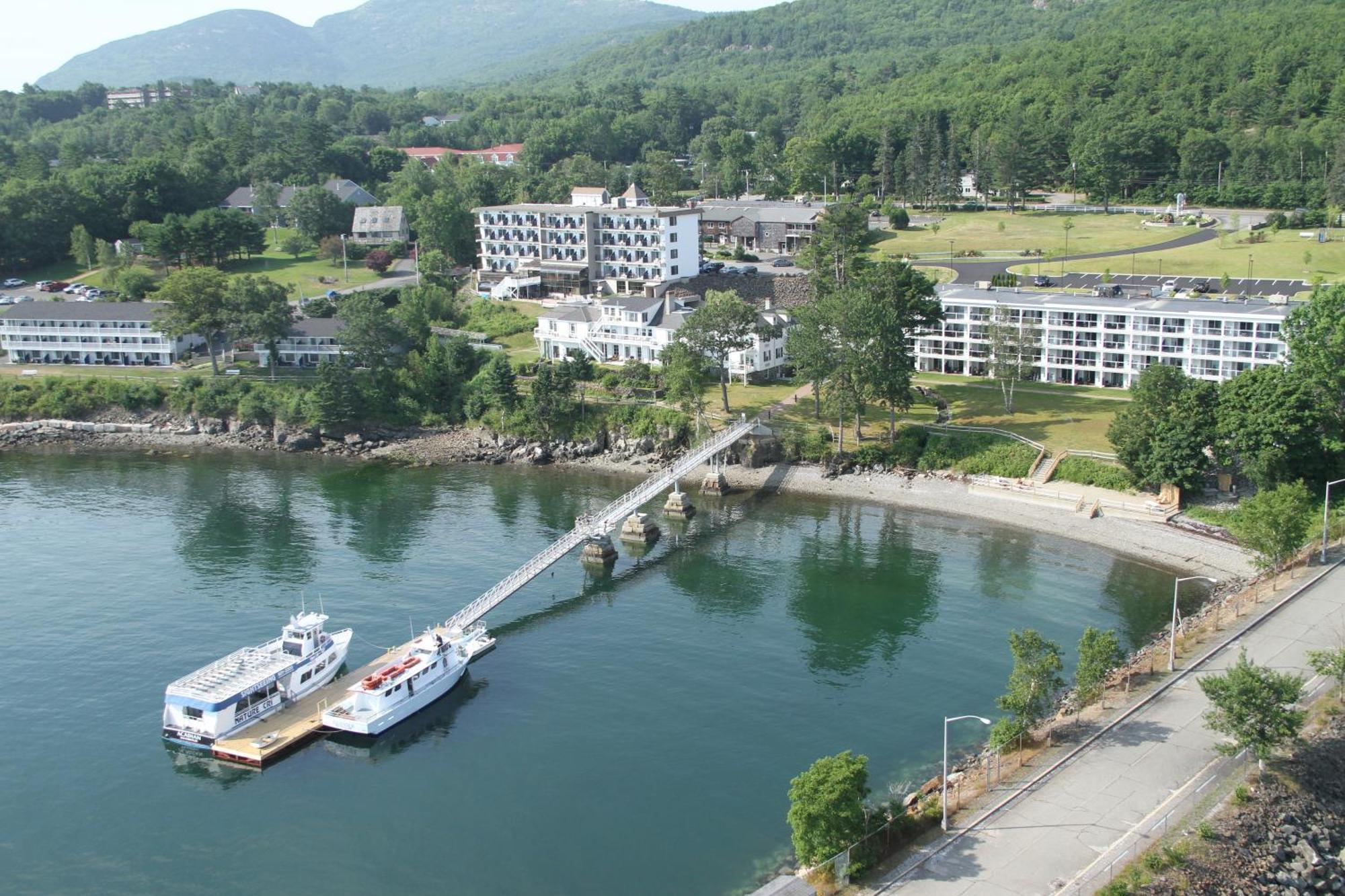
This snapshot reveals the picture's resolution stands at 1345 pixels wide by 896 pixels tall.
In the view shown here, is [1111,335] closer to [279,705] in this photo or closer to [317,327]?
[279,705]

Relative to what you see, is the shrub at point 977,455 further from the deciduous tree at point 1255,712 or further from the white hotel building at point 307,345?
the white hotel building at point 307,345

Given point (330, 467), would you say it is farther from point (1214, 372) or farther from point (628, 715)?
point (1214, 372)

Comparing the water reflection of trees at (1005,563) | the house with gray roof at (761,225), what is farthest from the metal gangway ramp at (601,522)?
the house with gray roof at (761,225)

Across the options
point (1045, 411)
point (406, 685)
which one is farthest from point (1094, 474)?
point (406, 685)

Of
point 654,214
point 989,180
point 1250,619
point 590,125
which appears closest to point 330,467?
point 654,214

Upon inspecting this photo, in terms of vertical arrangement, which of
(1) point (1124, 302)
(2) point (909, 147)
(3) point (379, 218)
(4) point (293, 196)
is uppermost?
(2) point (909, 147)

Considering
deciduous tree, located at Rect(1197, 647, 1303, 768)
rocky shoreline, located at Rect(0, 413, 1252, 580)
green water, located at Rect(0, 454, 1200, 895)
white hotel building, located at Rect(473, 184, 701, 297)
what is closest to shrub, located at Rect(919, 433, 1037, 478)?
rocky shoreline, located at Rect(0, 413, 1252, 580)
